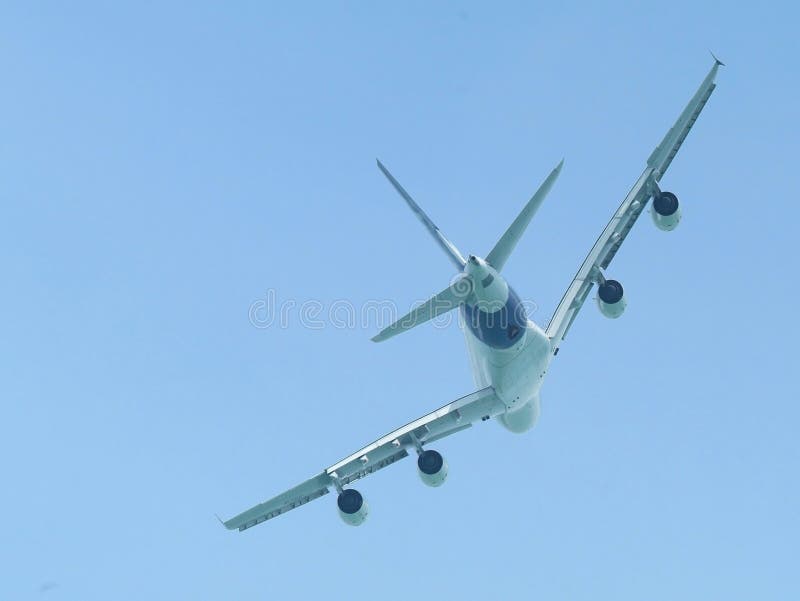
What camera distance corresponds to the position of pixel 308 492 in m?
64.4

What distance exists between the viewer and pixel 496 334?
5625 centimetres

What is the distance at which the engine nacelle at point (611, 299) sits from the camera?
62.3m

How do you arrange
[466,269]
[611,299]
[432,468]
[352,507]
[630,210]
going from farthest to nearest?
[630,210], [352,507], [611,299], [432,468], [466,269]

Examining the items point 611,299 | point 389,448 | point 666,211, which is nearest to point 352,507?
point 389,448

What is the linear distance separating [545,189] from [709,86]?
49.0 ft

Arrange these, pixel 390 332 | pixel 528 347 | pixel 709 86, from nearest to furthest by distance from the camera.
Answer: pixel 390 332 < pixel 528 347 < pixel 709 86

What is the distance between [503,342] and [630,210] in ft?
42.8

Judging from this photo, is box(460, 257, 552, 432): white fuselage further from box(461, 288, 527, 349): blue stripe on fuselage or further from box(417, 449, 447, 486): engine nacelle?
box(417, 449, 447, 486): engine nacelle

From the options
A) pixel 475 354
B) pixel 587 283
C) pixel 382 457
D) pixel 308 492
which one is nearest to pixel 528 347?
pixel 475 354

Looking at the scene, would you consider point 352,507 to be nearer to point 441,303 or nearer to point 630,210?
point 441,303

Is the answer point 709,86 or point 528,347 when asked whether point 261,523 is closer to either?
point 528,347

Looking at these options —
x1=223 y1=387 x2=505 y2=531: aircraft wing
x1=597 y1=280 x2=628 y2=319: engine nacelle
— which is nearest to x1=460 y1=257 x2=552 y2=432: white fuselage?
x1=223 y1=387 x2=505 y2=531: aircraft wing

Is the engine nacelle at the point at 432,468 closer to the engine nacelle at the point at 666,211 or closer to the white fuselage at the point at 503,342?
the white fuselage at the point at 503,342

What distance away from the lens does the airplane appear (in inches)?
2168
